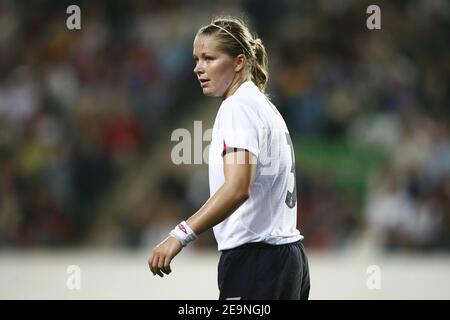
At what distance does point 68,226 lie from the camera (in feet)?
34.4

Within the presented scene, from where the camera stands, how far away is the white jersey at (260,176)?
3514mm

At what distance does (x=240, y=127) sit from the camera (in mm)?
3459

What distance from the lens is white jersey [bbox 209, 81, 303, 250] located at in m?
3.51

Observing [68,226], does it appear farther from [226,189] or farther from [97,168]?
[226,189]

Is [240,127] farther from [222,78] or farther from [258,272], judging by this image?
[258,272]

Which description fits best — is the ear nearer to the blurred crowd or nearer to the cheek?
the cheek

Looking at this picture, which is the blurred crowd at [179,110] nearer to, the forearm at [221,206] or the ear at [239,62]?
the ear at [239,62]

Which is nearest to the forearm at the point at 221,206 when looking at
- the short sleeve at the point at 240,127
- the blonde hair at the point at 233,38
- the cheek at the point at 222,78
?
the short sleeve at the point at 240,127

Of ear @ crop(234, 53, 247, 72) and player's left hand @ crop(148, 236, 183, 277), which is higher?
ear @ crop(234, 53, 247, 72)

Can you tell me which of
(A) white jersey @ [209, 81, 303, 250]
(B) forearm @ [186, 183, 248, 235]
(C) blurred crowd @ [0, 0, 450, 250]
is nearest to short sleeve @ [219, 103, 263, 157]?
(A) white jersey @ [209, 81, 303, 250]

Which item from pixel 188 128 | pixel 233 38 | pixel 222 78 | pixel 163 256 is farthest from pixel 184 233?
pixel 188 128

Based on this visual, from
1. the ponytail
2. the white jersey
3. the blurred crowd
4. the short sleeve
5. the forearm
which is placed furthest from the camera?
the blurred crowd

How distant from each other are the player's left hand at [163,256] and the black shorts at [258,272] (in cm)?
32

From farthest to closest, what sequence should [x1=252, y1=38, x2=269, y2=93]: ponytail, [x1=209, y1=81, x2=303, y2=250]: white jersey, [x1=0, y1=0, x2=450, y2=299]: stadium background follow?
[x1=0, y1=0, x2=450, y2=299]: stadium background < [x1=252, y1=38, x2=269, y2=93]: ponytail < [x1=209, y1=81, x2=303, y2=250]: white jersey
